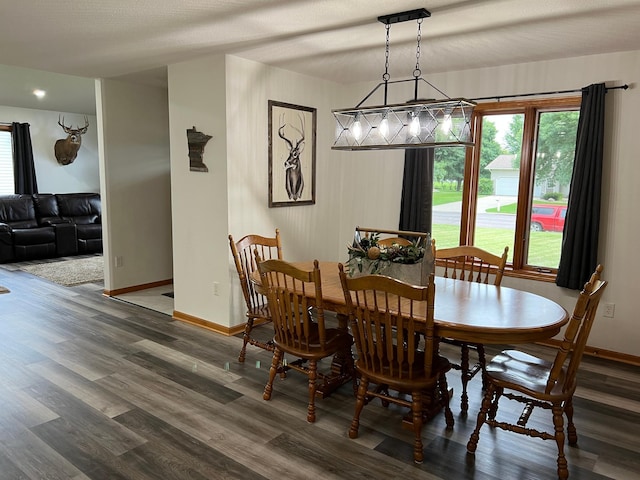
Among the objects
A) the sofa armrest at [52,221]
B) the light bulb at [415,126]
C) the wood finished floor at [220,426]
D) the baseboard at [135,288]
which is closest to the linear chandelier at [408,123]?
the light bulb at [415,126]

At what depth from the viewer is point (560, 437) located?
2324mm

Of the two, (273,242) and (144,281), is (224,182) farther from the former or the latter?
(144,281)

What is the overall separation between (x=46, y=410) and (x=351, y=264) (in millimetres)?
2056

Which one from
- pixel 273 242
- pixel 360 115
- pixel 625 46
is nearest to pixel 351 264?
pixel 360 115

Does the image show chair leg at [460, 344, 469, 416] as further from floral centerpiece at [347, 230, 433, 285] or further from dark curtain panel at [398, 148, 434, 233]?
dark curtain panel at [398, 148, 434, 233]

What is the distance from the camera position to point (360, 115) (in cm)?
295

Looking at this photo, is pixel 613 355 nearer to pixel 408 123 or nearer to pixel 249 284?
pixel 408 123

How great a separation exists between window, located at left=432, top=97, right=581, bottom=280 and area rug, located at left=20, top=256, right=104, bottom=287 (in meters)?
4.60

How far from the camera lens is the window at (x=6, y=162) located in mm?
8531

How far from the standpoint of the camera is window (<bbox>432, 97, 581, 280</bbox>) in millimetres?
4199

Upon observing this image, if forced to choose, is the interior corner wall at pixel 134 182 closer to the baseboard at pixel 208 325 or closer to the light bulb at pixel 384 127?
the baseboard at pixel 208 325

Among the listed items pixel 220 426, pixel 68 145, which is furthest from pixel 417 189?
pixel 68 145

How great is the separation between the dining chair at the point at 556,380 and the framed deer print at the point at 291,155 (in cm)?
269

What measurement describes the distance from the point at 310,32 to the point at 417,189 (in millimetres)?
1985
